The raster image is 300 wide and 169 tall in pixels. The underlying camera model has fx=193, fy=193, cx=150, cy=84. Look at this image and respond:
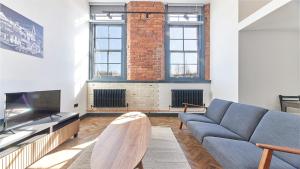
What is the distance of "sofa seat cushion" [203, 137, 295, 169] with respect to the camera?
66.2 inches

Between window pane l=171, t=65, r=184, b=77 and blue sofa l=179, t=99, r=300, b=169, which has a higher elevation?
window pane l=171, t=65, r=184, b=77

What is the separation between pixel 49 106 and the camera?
10.7 ft

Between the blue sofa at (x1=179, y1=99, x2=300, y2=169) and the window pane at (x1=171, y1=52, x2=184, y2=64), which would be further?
the window pane at (x1=171, y1=52, x2=184, y2=64)

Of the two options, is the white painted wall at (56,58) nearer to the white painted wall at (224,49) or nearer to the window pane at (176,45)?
the window pane at (176,45)

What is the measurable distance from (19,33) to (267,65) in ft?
15.5

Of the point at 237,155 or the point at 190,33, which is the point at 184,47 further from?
the point at 237,155

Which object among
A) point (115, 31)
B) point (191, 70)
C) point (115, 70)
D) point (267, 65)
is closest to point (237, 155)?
point (267, 65)

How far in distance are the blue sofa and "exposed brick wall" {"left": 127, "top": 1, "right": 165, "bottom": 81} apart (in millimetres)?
3243

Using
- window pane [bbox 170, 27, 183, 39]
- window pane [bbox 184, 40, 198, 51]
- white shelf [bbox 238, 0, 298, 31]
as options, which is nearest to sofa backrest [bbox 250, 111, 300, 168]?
white shelf [bbox 238, 0, 298, 31]

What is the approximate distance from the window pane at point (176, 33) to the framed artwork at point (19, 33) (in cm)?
402

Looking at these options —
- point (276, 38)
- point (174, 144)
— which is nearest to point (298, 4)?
point (276, 38)

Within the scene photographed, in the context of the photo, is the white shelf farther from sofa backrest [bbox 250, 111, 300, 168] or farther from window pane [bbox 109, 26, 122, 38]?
window pane [bbox 109, 26, 122, 38]

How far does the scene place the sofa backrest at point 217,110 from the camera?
3544mm

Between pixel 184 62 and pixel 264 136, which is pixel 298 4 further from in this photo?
pixel 184 62
